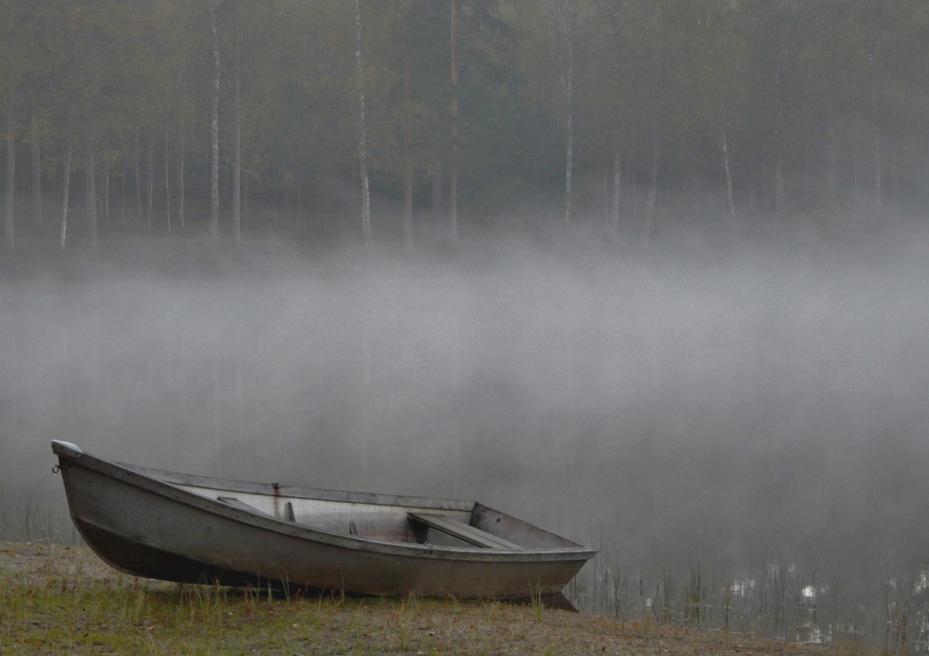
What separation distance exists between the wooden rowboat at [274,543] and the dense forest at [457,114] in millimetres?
35141

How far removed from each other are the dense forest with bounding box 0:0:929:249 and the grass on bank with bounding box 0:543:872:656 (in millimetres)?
35862

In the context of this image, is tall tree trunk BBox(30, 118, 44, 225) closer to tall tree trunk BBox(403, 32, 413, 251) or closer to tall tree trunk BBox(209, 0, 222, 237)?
tall tree trunk BBox(209, 0, 222, 237)

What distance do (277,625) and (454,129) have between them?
144 ft

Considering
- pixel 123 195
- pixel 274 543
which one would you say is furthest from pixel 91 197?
→ pixel 274 543

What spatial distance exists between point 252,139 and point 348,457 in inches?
1340

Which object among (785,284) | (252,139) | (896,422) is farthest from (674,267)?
(896,422)

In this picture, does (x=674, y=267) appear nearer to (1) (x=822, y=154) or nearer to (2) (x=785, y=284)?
(2) (x=785, y=284)

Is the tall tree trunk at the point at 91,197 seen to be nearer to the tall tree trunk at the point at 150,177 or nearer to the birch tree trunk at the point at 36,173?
the birch tree trunk at the point at 36,173

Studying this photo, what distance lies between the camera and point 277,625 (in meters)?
8.18

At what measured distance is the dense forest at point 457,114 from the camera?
4481 centimetres

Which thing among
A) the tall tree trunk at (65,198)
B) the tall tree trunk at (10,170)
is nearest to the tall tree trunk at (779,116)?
the tall tree trunk at (65,198)

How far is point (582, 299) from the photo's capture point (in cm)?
4631

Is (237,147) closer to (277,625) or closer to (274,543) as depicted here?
(274,543)

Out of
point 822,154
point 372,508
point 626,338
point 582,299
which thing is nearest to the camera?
point 372,508
